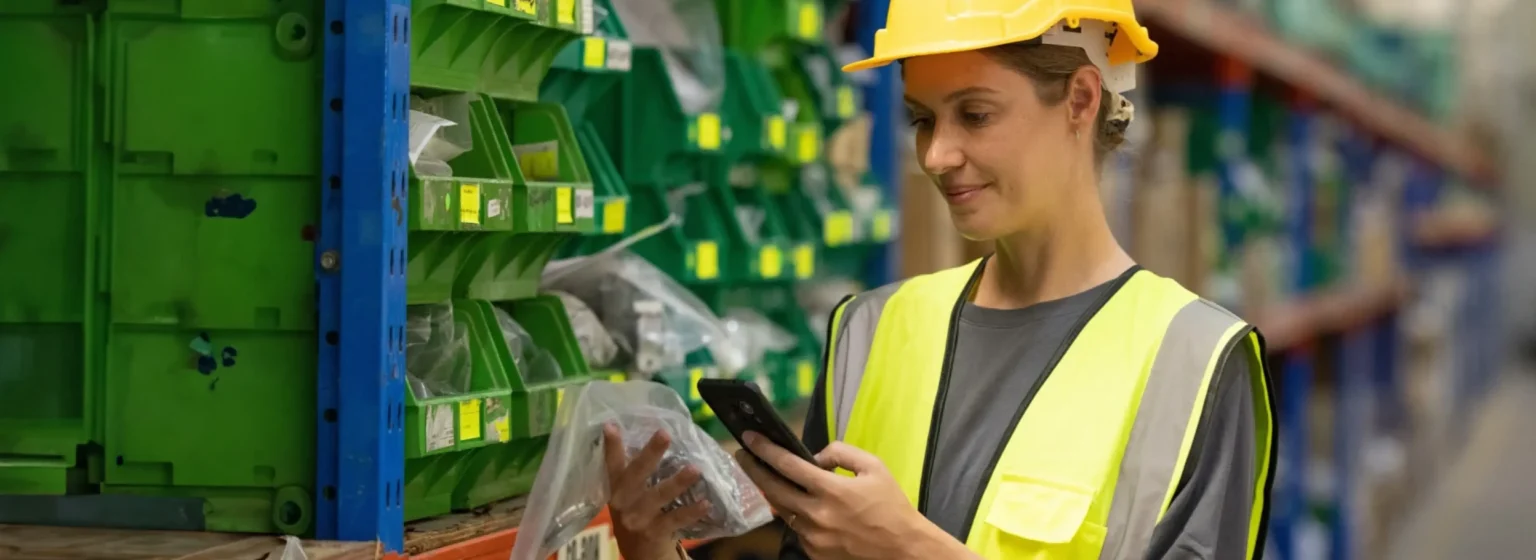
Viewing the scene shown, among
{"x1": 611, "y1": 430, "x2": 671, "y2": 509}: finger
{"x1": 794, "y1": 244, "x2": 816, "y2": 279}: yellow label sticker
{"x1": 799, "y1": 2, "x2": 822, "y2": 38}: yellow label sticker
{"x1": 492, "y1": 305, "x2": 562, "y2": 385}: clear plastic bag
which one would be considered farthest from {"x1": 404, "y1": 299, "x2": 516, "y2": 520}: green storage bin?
{"x1": 799, "y1": 2, "x2": 822, "y2": 38}: yellow label sticker

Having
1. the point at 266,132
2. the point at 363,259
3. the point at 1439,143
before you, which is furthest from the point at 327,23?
the point at 1439,143

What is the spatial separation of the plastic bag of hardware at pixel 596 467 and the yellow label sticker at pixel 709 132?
86 cm

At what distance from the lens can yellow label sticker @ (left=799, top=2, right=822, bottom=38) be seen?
3.32 m

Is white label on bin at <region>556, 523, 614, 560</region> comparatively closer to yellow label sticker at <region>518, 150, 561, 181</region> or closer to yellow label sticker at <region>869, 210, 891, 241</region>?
yellow label sticker at <region>518, 150, 561, 181</region>

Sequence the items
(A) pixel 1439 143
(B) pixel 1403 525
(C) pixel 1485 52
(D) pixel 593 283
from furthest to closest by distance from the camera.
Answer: (C) pixel 1485 52
(A) pixel 1439 143
(B) pixel 1403 525
(D) pixel 593 283

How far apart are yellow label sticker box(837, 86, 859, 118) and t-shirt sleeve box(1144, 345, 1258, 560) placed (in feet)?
5.40

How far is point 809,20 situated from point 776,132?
306 mm

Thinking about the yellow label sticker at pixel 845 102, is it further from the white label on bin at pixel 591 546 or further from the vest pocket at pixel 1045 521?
the vest pocket at pixel 1045 521

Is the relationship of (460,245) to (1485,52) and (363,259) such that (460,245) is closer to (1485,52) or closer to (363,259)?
(363,259)

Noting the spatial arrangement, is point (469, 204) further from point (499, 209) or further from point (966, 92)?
point (966, 92)

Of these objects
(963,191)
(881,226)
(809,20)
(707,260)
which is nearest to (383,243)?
(963,191)

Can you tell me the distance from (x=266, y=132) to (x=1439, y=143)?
11.0 m

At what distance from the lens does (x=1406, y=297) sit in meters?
11.0

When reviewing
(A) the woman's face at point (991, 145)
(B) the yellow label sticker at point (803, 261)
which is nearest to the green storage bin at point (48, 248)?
(A) the woman's face at point (991, 145)
